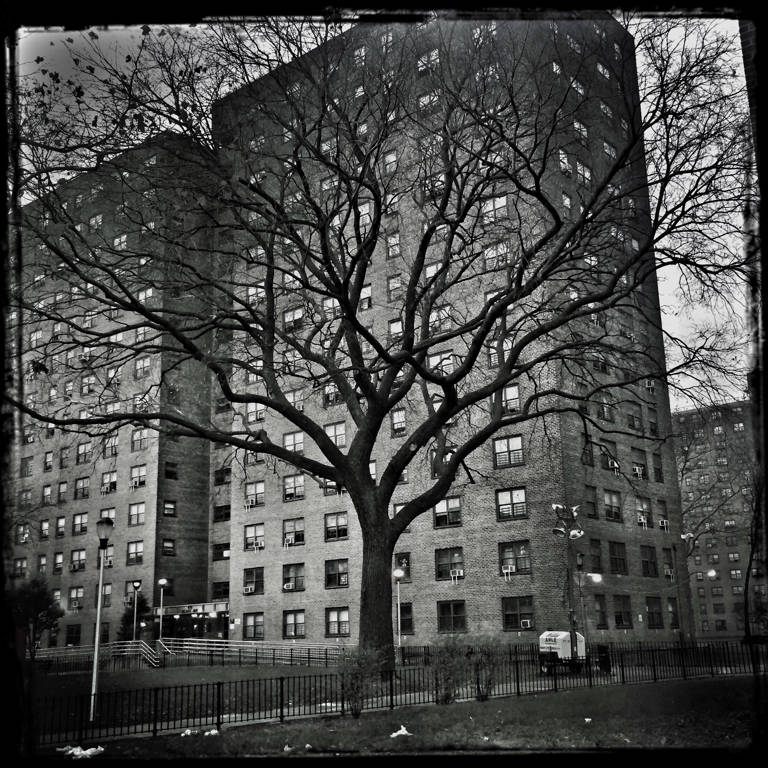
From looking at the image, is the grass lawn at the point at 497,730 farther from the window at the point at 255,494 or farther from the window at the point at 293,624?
the window at the point at 255,494

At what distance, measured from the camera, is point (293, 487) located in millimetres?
56219

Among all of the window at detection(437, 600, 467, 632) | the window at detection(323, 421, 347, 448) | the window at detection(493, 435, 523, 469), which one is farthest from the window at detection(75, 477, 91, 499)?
the window at detection(493, 435, 523, 469)

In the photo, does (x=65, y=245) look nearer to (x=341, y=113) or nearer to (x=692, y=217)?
(x=341, y=113)

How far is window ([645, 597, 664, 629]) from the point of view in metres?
47.2

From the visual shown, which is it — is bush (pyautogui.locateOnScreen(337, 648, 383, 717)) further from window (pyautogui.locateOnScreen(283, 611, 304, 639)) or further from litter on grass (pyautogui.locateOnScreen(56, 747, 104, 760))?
window (pyautogui.locateOnScreen(283, 611, 304, 639))

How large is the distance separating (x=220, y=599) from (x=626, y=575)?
32143mm

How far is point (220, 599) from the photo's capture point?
62594 mm

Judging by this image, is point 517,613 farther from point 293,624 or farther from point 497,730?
point 497,730

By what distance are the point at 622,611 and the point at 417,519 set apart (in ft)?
42.3

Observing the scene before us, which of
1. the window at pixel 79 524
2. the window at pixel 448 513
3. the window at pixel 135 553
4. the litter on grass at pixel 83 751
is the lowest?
the litter on grass at pixel 83 751

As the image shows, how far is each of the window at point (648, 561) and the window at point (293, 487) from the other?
22.8 metres

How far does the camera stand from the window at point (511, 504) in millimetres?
44688

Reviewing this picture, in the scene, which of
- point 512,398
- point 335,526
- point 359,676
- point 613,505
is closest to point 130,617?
point 335,526

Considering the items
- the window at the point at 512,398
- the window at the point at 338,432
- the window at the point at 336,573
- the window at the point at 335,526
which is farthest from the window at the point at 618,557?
the window at the point at 338,432
